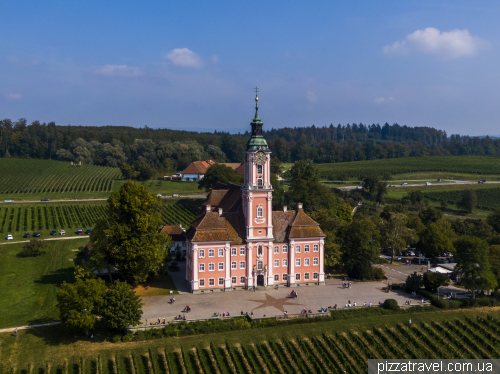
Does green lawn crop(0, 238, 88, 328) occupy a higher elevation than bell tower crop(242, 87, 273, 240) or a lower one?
lower

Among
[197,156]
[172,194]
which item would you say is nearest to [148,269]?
[172,194]

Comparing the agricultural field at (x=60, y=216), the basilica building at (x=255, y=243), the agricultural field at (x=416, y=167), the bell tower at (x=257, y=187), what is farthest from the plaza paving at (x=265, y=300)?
the agricultural field at (x=416, y=167)

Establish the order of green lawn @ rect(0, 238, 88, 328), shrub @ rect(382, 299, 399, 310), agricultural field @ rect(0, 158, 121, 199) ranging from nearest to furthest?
green lawn @ rect(0, 238, 88, 328), shrub @ rect(382, 299, 399, 310), agricultural field @ rect(0, 158, 121, 199)

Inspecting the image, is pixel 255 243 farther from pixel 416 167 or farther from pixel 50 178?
pixel 416 167

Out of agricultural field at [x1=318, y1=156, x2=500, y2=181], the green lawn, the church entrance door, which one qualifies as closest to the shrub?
the church entrance door

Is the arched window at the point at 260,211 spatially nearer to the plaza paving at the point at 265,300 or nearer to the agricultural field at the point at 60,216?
the plaza paving at the point at 265,300

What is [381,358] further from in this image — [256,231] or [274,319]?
[256,231]

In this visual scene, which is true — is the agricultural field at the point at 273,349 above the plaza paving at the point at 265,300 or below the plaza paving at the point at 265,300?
below

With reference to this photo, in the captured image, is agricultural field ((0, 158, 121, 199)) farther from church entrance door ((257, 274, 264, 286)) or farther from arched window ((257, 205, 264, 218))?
arched window ((257, 205, 264, 218))
